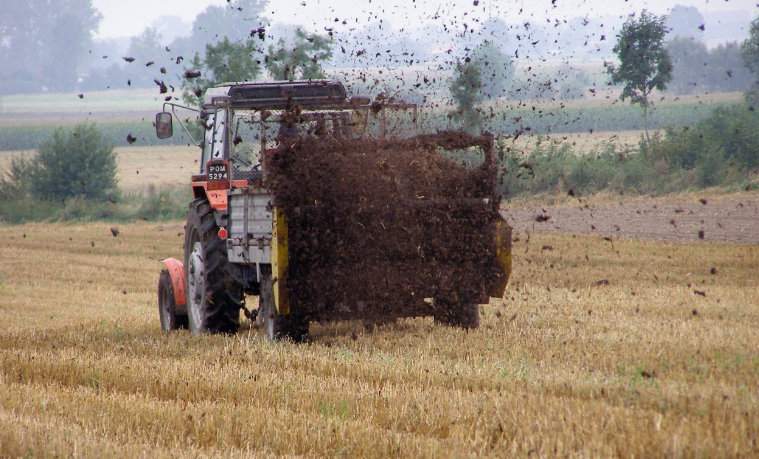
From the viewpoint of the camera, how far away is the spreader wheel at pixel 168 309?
44.0 ft

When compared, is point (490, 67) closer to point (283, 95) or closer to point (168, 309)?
point (168, 309)

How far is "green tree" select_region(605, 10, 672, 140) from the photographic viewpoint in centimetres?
4156

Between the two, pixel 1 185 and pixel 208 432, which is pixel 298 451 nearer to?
pixel 208 432

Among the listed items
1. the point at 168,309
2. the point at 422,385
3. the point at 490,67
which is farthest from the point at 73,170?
the point at 422,385

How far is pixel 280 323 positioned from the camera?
1105cm

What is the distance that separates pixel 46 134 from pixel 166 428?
75432 millimetres

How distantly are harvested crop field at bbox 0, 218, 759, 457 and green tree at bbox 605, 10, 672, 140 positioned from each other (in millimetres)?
27458

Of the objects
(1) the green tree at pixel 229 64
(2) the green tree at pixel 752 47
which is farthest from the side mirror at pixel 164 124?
(2) the green tree at pixel 752 47

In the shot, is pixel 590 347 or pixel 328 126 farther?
pixel 328 126

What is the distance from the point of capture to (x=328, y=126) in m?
12.4

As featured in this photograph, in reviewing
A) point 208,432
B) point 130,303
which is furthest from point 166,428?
point 130,303

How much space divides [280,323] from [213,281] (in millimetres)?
1278

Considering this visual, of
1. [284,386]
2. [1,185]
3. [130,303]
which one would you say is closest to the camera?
[284,386]

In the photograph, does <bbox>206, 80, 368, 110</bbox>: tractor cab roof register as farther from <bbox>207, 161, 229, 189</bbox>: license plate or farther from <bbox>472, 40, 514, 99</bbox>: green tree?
<bbox>472, 40, 514, 99</bbox>: green tree
